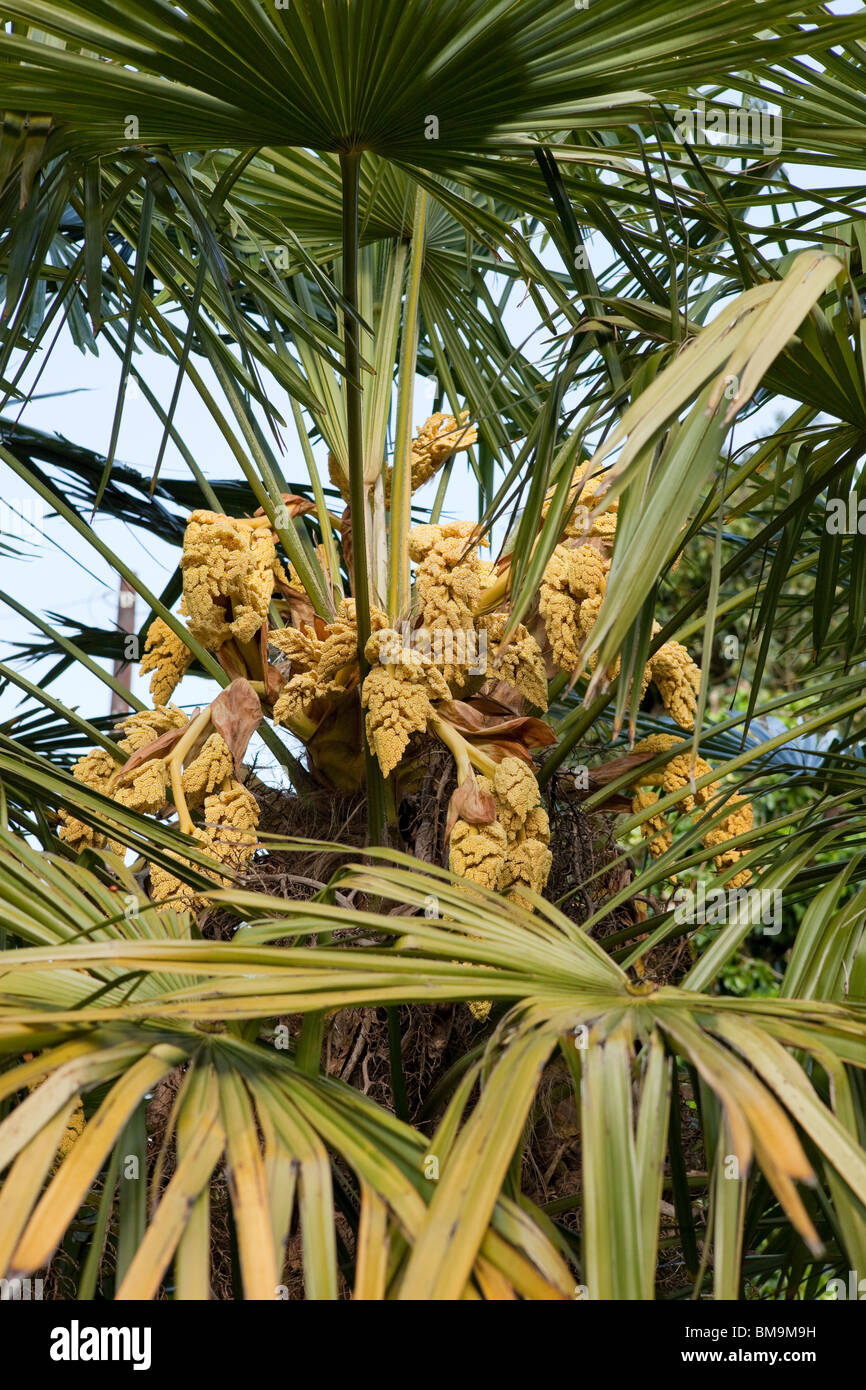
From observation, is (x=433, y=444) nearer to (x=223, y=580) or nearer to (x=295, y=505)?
(x=295, y=505)

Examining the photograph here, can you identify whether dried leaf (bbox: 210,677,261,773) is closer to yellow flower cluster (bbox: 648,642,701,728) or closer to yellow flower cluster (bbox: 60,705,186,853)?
yellow flower cluster (bbox: 60,705,186,853)

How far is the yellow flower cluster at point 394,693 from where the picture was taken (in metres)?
1.38

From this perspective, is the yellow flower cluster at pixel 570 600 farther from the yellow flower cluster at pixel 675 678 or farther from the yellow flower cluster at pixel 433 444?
the yellow flower cluster at pixel 433 444

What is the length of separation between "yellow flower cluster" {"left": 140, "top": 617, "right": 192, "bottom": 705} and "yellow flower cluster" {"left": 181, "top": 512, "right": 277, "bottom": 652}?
6.3 inches

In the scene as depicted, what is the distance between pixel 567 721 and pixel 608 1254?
1.07 metres

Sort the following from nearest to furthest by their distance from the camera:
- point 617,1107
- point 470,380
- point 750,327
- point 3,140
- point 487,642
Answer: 1. point 617,1107
2. point 750,327
3. point 3,140
4. point 487,642
5. point 470,380

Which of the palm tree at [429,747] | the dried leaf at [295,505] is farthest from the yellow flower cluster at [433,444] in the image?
the dried leaf at [295,505]

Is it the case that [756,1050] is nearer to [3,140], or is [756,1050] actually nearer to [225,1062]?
[225,1062]

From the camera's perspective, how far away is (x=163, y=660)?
1728 millimetres

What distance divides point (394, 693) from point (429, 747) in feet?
0.62

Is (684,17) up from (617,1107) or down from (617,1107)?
up

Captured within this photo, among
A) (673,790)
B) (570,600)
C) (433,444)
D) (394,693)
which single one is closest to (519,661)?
(570,600)

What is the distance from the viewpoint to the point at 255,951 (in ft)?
2.90

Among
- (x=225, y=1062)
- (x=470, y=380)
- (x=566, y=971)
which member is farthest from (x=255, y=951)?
(x=470, y=380)
